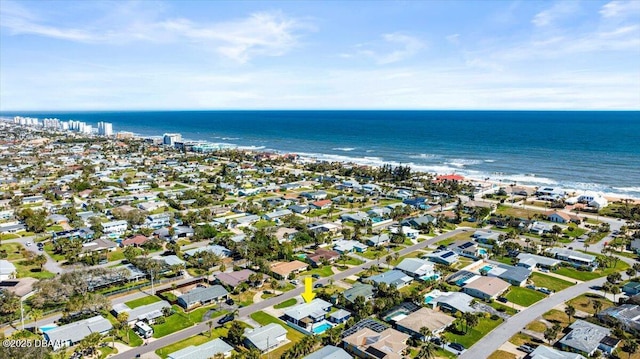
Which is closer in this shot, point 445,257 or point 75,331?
point 75,331

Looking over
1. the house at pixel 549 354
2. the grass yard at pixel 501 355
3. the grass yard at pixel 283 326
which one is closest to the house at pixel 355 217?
the grass yard at pixel 283 326

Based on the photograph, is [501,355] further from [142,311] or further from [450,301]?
[142,311]

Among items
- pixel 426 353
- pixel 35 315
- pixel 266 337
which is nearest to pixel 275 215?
pixel 266 337

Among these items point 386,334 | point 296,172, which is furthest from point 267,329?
point 296,172

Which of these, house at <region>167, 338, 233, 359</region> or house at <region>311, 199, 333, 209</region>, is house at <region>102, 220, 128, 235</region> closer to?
house at <region>311, 199, 333, 209</region>

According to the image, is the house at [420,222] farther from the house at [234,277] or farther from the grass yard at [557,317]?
the house at [234,277]

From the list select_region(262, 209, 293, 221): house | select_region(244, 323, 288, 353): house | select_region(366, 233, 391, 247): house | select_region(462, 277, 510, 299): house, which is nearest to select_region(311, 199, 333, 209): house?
select_region(262, 209, 293, 221): house
